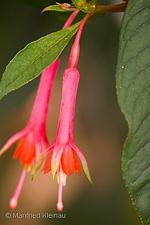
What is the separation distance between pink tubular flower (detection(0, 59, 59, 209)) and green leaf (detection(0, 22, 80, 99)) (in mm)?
171

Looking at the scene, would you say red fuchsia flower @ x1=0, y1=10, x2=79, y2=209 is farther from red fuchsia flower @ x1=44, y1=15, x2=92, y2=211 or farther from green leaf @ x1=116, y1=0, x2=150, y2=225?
green leaf @ x1=116, y1=0, x2=150, y2=225

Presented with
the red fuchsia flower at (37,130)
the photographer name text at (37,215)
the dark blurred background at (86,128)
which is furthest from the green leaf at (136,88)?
the photographer name text at (37,215)

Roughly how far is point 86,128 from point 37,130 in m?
1.06

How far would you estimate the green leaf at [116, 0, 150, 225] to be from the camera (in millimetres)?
621

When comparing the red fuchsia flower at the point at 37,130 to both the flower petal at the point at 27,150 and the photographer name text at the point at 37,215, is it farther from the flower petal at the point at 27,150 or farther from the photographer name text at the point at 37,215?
the photographer name text at the point at 37,215

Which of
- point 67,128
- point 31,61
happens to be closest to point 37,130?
point 67,128

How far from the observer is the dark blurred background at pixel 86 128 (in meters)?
1.65

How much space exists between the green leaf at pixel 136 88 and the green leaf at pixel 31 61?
0.39 ft

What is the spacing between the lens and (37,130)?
34.1 inches

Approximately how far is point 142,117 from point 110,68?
1172mm

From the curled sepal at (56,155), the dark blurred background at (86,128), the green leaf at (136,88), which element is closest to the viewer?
the green leaf at (136,88)

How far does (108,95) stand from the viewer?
5.98 ft

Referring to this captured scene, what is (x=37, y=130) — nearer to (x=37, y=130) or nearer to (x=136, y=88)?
(x=37, y=130)

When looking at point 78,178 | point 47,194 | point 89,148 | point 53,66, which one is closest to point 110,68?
point 89,148
